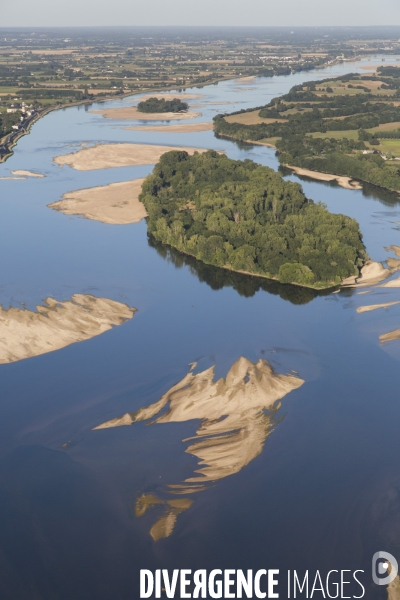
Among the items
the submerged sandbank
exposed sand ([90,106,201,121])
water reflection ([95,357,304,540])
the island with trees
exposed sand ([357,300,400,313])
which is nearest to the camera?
water reflection ([95,357,304,540])

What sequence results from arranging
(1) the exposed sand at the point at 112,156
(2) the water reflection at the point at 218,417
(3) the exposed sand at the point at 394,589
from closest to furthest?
1. (3) the exposed sand at the point at 394,589
2. (2) the water reflection at the point at 218,417
3. (1) the exposed sand at the point at 112,156

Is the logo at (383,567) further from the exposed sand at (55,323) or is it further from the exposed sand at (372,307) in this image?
the exposed sand at (55,323)

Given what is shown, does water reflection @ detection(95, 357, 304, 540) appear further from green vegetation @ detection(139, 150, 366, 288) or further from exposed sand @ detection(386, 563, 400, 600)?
green vegetation @ detection(139, 150, 366, 288)

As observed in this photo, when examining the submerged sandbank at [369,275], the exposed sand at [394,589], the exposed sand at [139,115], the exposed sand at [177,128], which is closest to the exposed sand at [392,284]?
the submerged sandbank at [369,275]

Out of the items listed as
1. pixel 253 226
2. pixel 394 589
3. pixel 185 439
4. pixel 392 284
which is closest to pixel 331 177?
pixel 253 226

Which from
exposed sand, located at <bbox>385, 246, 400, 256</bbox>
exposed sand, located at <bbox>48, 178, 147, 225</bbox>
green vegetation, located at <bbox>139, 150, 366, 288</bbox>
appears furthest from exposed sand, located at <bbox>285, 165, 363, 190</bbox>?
exposed sand, located at <bbox>385, 246, 400, 256</bbox>

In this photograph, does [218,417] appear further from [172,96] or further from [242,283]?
[172,96]
